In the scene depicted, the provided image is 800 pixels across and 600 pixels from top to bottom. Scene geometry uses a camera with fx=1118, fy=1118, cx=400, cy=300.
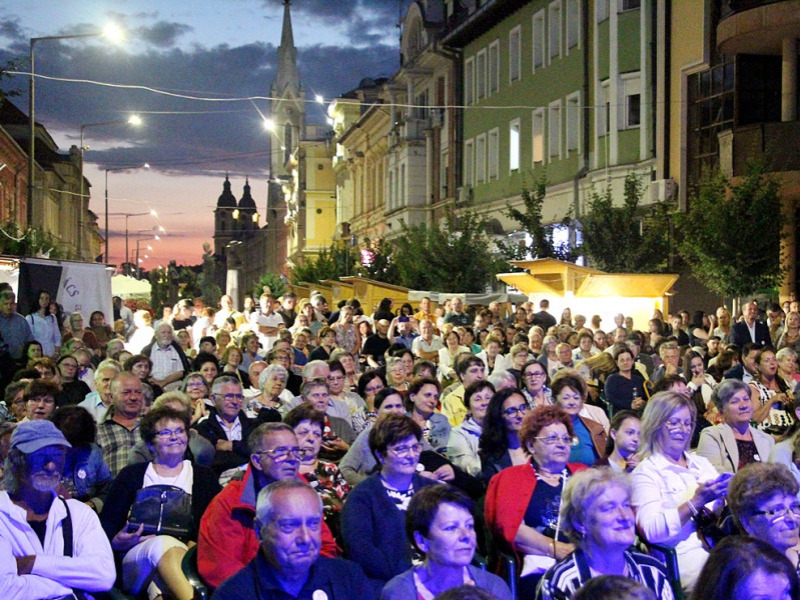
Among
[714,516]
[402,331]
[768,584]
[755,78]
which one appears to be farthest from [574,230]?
[768,584]

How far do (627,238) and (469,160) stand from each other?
735 inches

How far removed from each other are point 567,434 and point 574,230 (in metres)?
25.9

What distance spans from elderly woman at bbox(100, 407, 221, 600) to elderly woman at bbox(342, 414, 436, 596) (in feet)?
3.09

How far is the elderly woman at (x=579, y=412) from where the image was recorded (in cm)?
878

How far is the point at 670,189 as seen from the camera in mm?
28750

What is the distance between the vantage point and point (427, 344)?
54.6 feet

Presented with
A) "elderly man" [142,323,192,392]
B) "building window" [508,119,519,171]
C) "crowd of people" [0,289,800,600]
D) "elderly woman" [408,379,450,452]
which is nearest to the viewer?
"crowd of people" [0,289,800,600]

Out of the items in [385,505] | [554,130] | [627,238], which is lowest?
[385,505]

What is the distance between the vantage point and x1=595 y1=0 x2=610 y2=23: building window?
31.8 m

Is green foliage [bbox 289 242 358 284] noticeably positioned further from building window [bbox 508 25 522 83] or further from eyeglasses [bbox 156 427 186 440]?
eyeglasses [bbox 156 427 186 440]

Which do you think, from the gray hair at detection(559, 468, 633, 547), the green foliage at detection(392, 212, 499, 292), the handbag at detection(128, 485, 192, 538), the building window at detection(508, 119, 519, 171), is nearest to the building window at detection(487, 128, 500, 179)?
the building window at detection(508, 119, 519, 171)

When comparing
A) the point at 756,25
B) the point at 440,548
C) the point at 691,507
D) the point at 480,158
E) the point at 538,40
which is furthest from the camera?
the point at 480,158

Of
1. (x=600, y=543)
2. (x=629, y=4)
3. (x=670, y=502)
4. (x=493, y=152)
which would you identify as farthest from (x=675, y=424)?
(x=493, y=152)

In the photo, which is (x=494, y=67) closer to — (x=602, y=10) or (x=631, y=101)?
(x=602, y=10)
